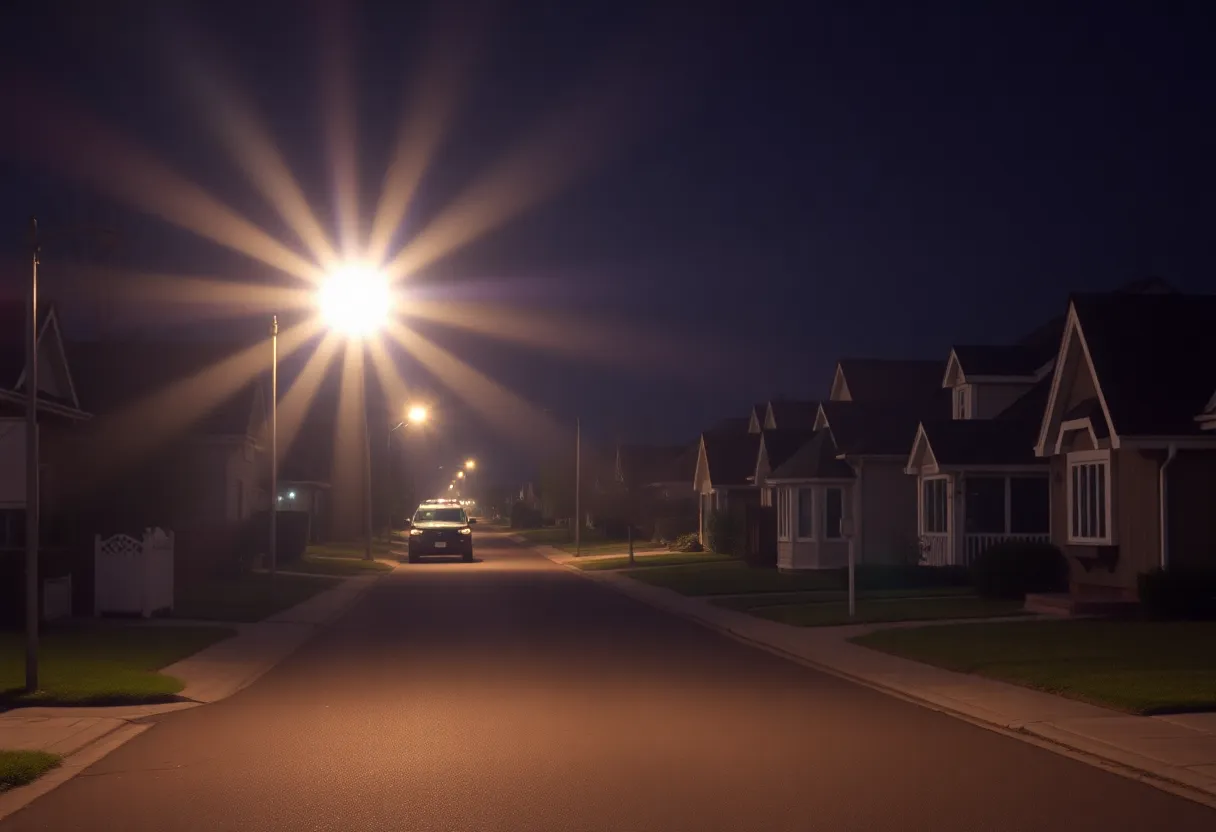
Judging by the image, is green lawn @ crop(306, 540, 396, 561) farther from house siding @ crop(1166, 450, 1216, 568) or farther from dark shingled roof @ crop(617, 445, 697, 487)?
house siding @ crop(1166, 450, 1216, 568)

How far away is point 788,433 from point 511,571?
1166 cm

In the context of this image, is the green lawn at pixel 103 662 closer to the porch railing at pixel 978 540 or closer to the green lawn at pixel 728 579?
the green lawn at pixel 728 579

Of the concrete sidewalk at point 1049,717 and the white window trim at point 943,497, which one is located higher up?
the white window trim at point 943,497

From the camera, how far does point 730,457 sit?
59.8m

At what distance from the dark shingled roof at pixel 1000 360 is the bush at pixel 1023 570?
12.4 metres

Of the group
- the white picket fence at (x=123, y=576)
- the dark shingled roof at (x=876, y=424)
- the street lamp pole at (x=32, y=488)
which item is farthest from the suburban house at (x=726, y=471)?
the street lamp pole at (x=32, y=488)

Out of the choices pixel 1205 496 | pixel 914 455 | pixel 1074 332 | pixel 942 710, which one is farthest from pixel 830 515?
pixel 942 710

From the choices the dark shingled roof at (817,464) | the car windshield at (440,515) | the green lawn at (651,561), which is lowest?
the green lawn at (651,561)

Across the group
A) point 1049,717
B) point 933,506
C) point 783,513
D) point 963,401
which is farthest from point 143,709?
point 783,513

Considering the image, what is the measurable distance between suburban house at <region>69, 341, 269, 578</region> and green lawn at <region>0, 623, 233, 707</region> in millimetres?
10482

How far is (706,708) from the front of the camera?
1427 cm

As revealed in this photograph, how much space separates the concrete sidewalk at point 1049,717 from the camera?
10.8 metres

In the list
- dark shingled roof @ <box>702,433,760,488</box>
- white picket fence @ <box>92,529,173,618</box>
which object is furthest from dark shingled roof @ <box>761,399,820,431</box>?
white picket fence @ <box>92,529,173,618</box>

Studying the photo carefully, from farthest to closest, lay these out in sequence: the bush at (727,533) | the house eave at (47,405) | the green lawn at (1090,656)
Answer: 1. the bush at (727,533)
2. the house eave at (47,405)
3. the green lawn at (1090,656)
